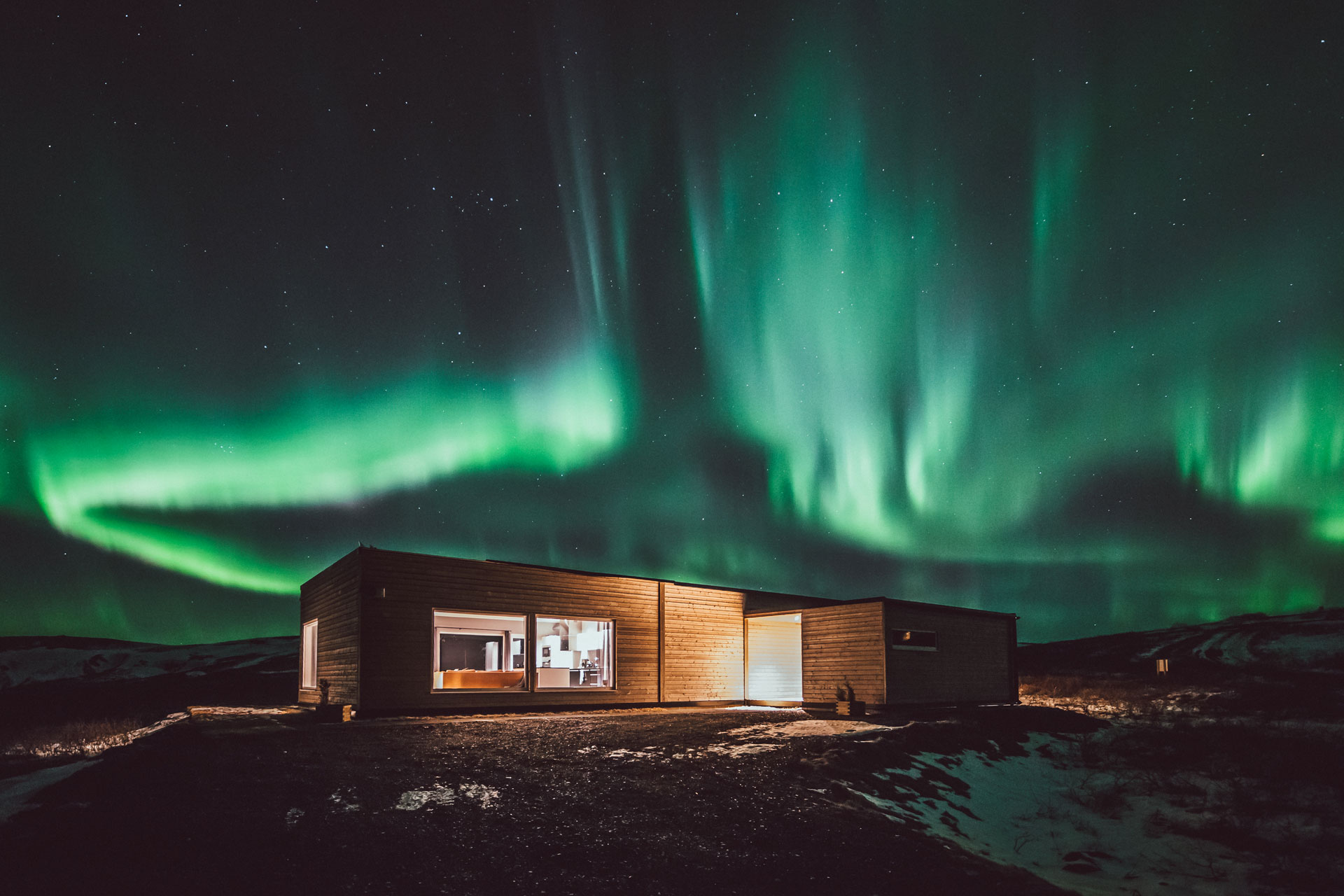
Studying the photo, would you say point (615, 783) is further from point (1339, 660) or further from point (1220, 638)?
point (1220, 638)

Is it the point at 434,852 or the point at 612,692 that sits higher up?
the point at 434,852

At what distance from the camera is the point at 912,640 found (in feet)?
58.6

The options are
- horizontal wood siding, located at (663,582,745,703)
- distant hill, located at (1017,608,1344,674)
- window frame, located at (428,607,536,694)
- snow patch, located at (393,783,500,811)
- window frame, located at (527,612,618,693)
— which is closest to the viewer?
snow patch, located at (393,783,500,811)

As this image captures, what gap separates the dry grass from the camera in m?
11.0

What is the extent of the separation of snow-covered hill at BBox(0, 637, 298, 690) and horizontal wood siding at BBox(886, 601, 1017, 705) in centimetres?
5007

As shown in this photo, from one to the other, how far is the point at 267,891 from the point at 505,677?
543 inches

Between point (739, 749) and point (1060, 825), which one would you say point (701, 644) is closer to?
point (739, 749)

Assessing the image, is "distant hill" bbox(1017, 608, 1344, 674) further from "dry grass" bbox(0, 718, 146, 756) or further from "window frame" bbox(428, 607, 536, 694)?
"dry grass" bbox(0, 718, 146, 756)

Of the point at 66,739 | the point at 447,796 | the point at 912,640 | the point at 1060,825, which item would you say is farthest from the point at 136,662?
the point at 1060,825

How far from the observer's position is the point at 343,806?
6414mm

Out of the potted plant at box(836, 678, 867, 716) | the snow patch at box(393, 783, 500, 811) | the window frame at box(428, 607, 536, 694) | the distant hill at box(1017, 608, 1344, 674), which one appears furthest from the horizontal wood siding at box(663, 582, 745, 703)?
the distant hill at box(1017, 608, 1344, 674)

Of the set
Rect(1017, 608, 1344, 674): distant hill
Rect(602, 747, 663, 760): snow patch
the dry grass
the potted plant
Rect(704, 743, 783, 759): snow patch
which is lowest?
Rect(1017, 608, 1344, 674): distant hill

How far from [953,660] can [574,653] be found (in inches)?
415

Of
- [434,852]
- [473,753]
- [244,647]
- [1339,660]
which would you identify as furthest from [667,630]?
[244,647]
